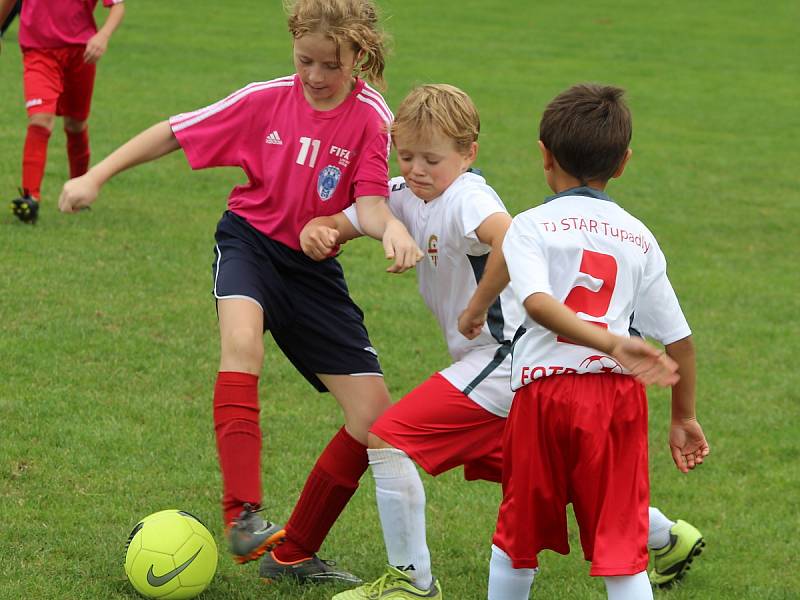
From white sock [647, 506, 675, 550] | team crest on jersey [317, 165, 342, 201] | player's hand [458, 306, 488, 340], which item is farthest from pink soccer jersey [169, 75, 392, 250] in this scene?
white sock [647, 506, 675, 550]

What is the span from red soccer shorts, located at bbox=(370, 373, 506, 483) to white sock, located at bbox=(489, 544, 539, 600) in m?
0.39

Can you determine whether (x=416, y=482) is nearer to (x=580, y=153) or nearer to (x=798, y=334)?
(x=580, y=153)

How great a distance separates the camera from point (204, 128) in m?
4.62

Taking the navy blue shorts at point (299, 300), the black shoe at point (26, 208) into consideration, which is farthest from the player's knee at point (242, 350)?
the black shoe at point (26, 208)

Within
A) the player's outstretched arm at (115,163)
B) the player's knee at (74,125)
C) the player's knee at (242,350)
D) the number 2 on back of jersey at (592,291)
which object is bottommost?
the player's knee at (74,125)

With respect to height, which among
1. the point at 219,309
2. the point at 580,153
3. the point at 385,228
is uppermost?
the point at 580,153

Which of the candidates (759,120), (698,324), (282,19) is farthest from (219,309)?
(282,19)

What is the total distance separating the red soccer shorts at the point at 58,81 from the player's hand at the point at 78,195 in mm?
5347

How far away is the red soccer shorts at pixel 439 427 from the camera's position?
4.03 m

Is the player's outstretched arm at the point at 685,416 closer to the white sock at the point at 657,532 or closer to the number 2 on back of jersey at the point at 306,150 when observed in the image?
the white sock at the point at 657,532

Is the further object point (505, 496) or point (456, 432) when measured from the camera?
point (456, 432)

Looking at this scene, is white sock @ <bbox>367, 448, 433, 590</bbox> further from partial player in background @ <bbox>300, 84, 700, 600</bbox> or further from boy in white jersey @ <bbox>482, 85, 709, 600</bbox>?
boy in white jersey @ <bbox>482, 85, 709, 600</bbox>

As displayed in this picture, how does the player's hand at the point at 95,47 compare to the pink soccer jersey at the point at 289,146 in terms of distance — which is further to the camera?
the player's hand at the point at 95,47

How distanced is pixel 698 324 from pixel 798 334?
64 cm
